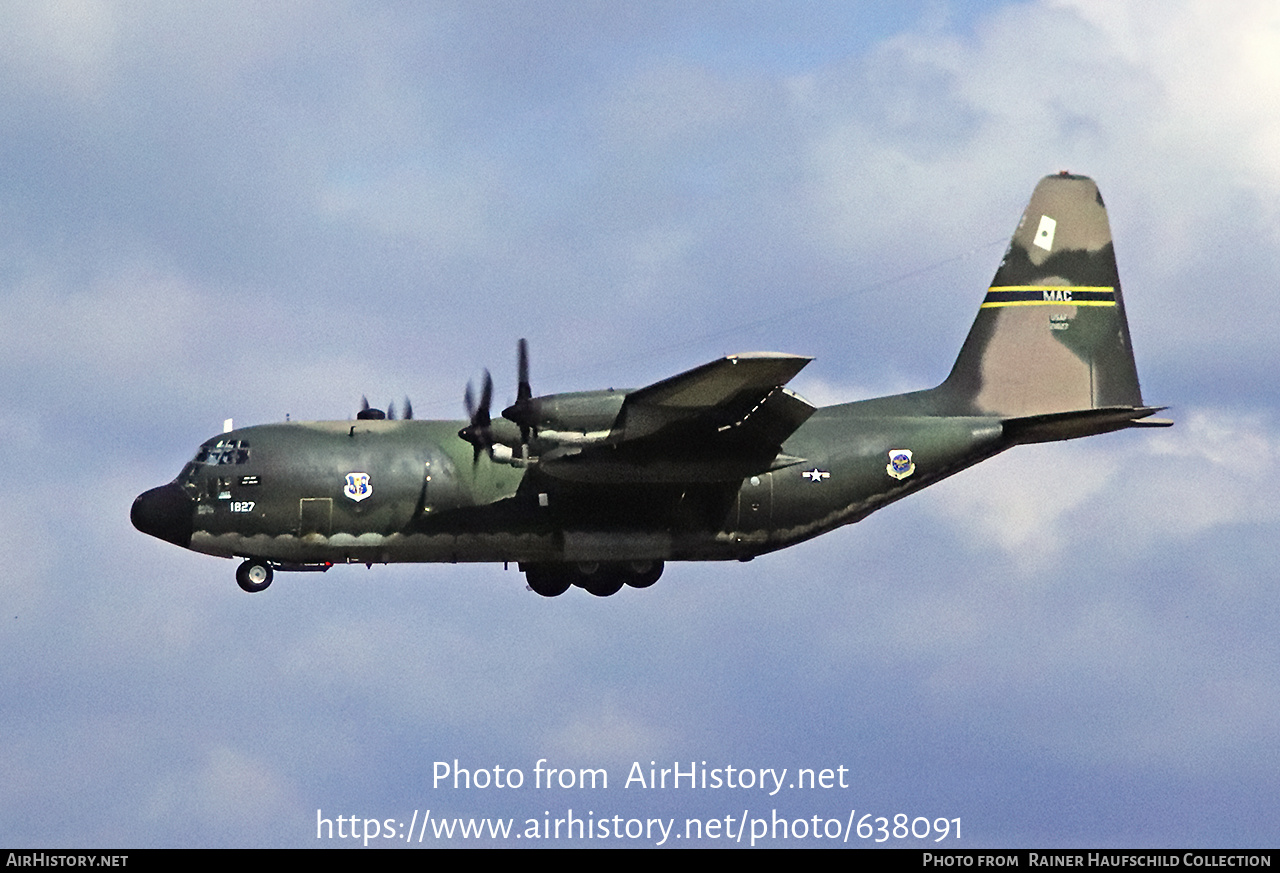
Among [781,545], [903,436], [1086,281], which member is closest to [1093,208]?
[1086,281]

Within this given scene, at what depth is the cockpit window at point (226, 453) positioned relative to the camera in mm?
31984

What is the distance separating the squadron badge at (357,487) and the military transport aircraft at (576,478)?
0.04m

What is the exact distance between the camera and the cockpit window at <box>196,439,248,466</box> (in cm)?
3198

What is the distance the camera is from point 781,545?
108 feet

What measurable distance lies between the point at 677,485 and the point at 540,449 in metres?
2.42

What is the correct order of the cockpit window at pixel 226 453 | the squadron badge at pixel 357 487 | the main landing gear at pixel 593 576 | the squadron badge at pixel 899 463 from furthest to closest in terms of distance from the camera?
the main landing gear at pixel 593 576
the squadron badge at pixel 899 463
the cockpit window at pixel 226 453
the squadron badge at pixel 357 487

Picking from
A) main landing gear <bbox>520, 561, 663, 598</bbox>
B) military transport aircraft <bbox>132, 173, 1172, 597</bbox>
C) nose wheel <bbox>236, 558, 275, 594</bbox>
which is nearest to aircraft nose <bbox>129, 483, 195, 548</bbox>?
military transport aircraft <bbox>132, 173, 1172, 597</bbox>

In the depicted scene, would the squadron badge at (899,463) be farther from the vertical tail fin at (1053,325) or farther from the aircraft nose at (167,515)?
the aircraft nose at (167,515)

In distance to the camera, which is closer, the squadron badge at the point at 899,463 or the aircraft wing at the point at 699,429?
the aircraft wing at the point at 699,429

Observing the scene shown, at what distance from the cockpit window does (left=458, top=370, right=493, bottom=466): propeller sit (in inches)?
133

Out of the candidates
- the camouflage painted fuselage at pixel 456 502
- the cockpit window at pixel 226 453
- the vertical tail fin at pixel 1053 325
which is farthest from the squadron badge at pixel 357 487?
the vertical tail fin at pixel 1053 325

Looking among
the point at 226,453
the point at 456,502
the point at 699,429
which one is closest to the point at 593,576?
the point at 456,502
